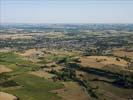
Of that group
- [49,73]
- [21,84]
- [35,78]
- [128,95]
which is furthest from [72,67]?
[128,95]

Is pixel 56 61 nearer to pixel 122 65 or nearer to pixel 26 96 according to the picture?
pixel 122 65

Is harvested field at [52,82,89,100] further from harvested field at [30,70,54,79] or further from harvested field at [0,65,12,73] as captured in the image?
harvested field at [0,65,12,73]

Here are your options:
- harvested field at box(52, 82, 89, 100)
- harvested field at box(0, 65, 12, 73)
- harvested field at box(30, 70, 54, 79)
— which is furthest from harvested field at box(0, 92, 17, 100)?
harvested field at box(0, 65, 12, 73)

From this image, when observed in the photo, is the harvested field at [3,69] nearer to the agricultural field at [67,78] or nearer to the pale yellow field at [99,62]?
the agricultural field at [67,78]

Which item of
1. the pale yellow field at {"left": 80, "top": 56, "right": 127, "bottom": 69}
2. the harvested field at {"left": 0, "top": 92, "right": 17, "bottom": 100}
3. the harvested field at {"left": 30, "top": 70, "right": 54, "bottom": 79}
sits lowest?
the harvested field at {"left": 30, "top": 70, "right": 54, "bottom": 79}

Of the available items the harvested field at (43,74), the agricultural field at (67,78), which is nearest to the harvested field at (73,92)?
the agricultural field at (67,78)

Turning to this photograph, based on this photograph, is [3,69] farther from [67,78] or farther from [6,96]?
[6,96]

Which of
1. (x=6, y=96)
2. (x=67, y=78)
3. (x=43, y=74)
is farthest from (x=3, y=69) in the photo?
(x=6, y=96)
